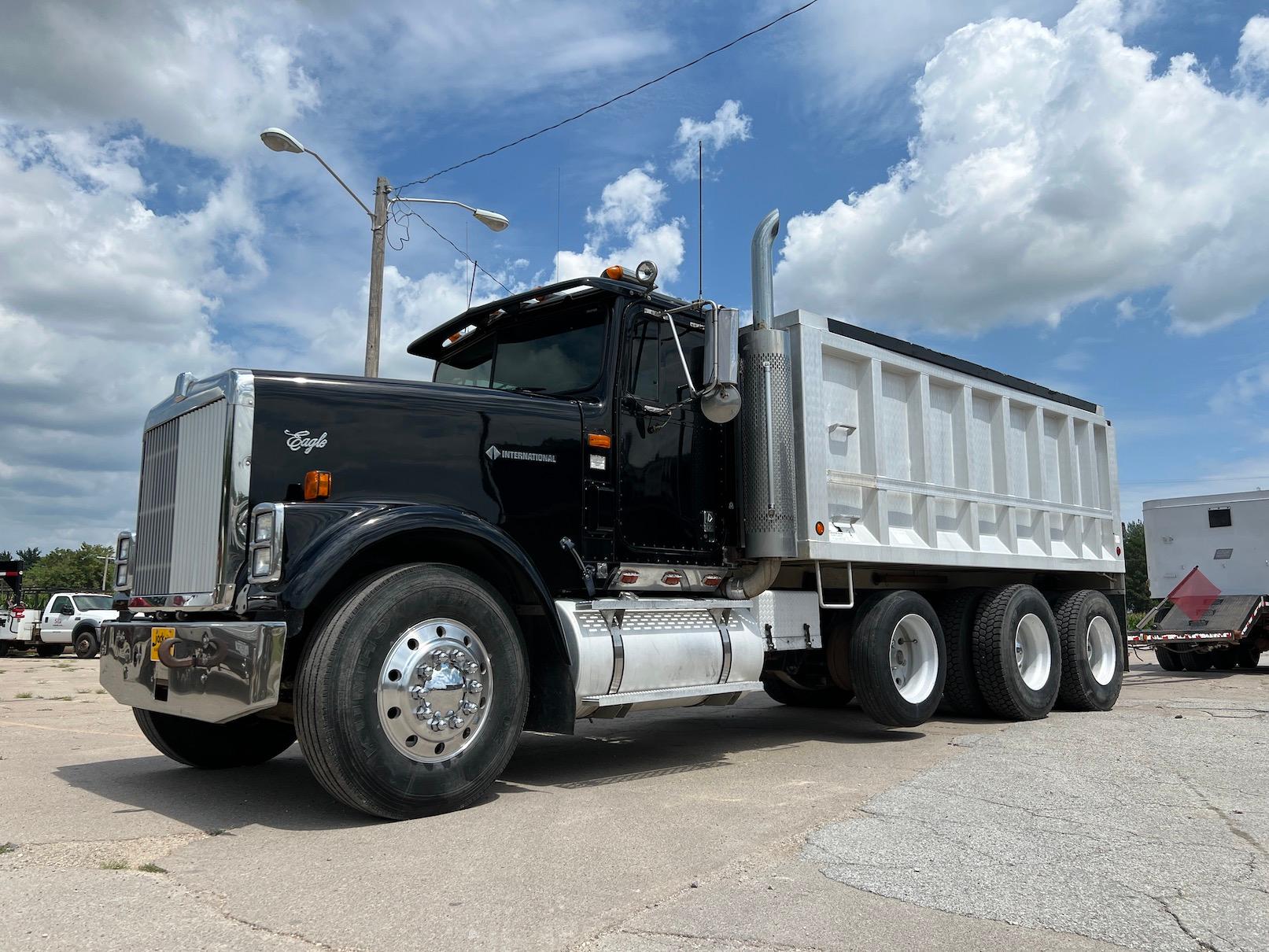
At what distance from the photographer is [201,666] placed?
4.56m

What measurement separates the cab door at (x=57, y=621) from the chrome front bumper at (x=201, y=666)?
21.0 metres

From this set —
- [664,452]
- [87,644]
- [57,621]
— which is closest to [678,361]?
[664,452]

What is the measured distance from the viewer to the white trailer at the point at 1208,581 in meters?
15.4

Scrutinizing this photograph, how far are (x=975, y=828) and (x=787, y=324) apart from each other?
390 cm

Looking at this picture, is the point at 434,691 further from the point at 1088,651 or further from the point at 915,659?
the point at 1088,651

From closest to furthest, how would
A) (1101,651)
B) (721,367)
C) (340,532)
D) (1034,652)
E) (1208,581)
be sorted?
1. (340,532)
2. (721,367)
3. (1034,652)
4. (1101,651)
5. (1208,581)

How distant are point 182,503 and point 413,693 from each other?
1.70 metres

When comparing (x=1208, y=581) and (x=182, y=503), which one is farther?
(x=1208, y=581)

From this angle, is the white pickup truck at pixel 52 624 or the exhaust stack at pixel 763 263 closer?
the exhaust stack at pixel 763 263

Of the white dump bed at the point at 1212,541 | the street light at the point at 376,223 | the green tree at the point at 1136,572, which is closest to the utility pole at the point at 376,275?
the street light at the point at 376,223

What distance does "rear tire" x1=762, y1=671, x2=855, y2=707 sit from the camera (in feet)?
31.9

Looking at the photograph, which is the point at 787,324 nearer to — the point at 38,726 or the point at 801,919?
the point at 801,919

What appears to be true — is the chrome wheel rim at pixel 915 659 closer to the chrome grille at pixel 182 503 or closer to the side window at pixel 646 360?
the side window at pixel 646 360

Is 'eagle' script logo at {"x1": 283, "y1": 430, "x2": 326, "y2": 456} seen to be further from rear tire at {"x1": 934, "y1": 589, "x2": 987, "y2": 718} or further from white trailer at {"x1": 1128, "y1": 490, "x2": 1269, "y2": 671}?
white trailer at {"x1": 1128, "y1": 490, "x2": 1269, "y2": 671}
